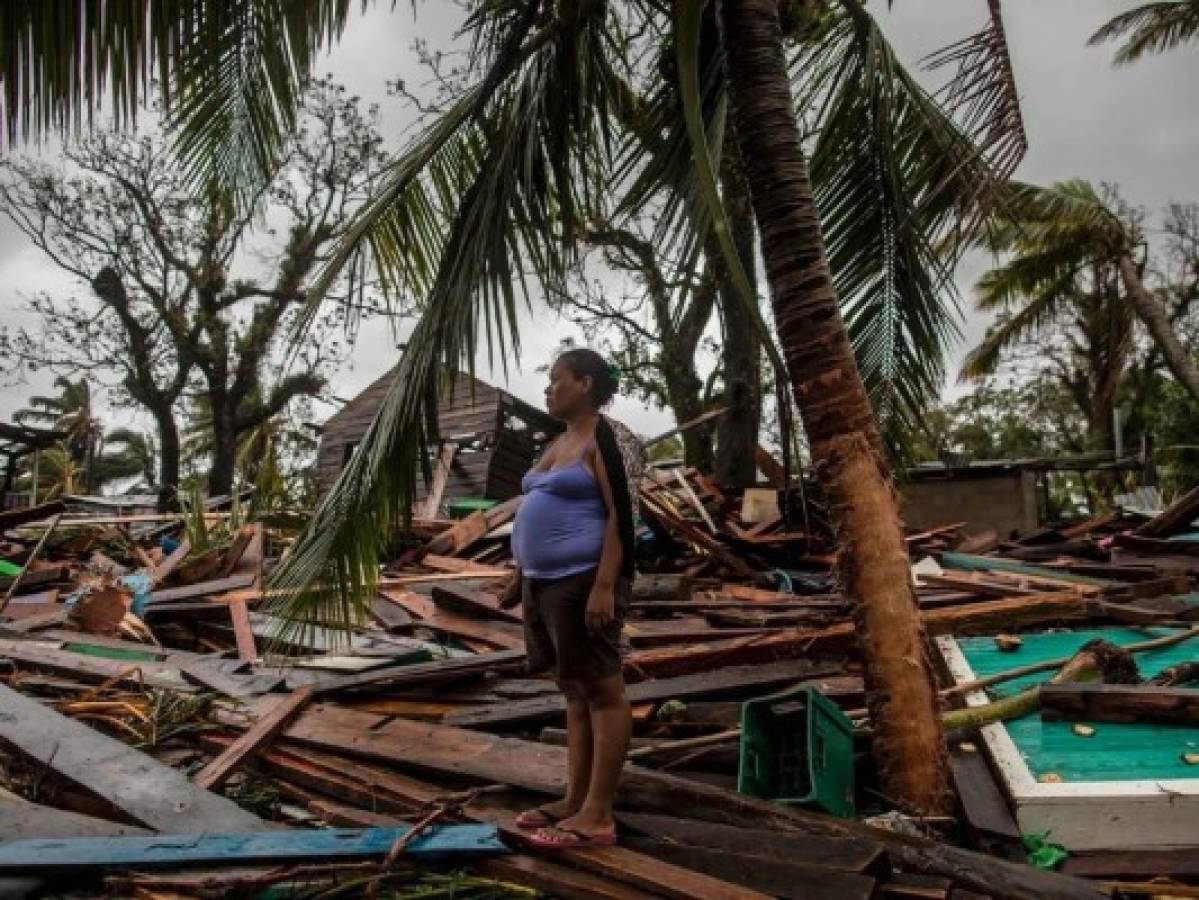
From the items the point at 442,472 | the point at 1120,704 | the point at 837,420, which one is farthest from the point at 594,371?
the point at 442,472

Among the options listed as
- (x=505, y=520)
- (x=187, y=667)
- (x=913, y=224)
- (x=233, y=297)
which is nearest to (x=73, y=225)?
(x=233, y=297)

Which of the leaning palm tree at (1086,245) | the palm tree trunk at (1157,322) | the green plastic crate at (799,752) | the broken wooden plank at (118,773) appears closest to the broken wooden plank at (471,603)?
the broken wooden plank at (118,773)

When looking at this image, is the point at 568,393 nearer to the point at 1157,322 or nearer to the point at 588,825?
the point at 588,825

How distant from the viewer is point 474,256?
4133 mm

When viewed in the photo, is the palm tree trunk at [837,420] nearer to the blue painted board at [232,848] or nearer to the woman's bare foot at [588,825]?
the woman's bare foot at [588,825]

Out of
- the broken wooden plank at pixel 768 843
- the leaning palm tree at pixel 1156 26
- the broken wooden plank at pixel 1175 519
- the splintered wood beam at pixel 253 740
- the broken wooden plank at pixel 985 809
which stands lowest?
the broken wooden plank at pixel 985 809

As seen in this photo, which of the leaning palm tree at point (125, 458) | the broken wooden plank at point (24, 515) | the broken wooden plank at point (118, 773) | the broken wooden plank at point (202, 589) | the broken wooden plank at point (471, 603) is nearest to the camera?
the broken wooden plank at point (118, 773)

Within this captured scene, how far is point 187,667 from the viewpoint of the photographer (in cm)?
546

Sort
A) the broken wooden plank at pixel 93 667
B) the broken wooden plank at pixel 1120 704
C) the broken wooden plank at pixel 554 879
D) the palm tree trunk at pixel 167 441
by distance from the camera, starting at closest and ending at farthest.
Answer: the broken wooden plank at pixel 554 879
the broken wooden plank at pixel 1120 704
the broken wooden plank at pixel 93 667
the palm tree trunk at pixel 167 441

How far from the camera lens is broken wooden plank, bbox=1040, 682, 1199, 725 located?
12.4ft

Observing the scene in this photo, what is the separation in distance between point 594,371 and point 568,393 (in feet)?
0.41

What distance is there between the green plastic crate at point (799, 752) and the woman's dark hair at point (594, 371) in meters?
1.27

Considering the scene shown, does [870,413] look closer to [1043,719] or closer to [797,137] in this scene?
[797,137]

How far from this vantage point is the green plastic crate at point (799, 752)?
3201 millimetres
